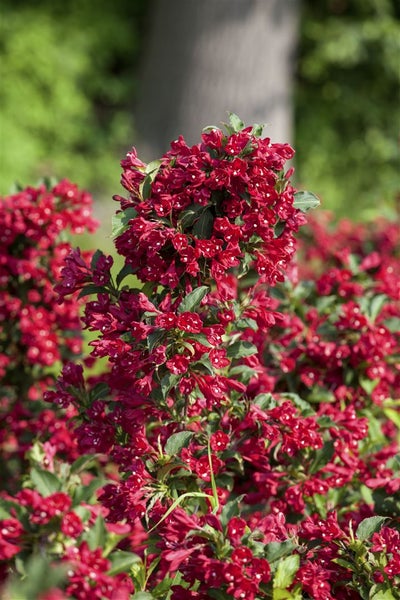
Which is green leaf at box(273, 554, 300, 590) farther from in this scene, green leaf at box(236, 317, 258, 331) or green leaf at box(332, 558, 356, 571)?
green leaf at box(236, 317, 258, 331)

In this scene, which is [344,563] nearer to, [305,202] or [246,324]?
[246,324]

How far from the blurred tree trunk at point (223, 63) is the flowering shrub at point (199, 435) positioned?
5.45 meters

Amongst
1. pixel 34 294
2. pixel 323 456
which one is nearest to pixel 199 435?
pixel 323 456

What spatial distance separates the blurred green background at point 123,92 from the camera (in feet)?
24.8

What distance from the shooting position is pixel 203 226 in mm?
1781

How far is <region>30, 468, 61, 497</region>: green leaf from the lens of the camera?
1515mm

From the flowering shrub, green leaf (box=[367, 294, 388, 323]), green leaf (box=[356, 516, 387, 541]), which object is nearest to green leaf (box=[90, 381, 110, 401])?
the flowering shrub

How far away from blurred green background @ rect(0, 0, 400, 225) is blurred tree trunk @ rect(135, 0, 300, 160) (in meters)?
0.52

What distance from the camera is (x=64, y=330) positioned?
2707 millimetres

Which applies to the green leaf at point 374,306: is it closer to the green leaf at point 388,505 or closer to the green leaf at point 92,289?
the green leaf at point 388,505

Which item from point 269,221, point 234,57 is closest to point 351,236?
point 269,221

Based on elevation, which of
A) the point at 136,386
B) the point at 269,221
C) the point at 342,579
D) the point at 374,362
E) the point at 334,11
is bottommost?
the point at 342,579

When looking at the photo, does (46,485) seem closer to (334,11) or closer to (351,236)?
(351,236)

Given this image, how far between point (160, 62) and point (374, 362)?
20.2 feet
